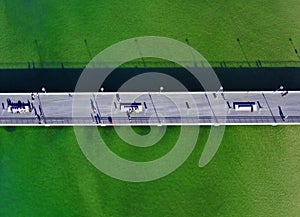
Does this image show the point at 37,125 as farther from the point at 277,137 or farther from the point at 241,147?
the point at 277,137

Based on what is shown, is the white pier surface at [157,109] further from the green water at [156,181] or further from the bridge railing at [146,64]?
the bridge railing at [146,64]

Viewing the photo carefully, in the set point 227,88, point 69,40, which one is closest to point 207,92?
point 227,88

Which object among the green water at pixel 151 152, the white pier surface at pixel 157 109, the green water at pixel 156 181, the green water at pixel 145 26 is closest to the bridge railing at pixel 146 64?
the green water at pixel 145 26

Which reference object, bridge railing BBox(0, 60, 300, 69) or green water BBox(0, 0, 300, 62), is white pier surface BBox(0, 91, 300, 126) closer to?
bridge railing BBox(0, 60, 300, 69)

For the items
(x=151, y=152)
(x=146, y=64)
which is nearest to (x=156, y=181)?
(x=151, y=152)

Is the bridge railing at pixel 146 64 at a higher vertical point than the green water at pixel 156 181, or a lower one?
higher

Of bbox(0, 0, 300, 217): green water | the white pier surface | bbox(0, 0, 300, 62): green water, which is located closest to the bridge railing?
bbox(0, 0, 300, 62): green water

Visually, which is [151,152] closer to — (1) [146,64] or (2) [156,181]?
(2) [156,181]

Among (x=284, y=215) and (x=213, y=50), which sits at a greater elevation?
(x=213, y=50)
